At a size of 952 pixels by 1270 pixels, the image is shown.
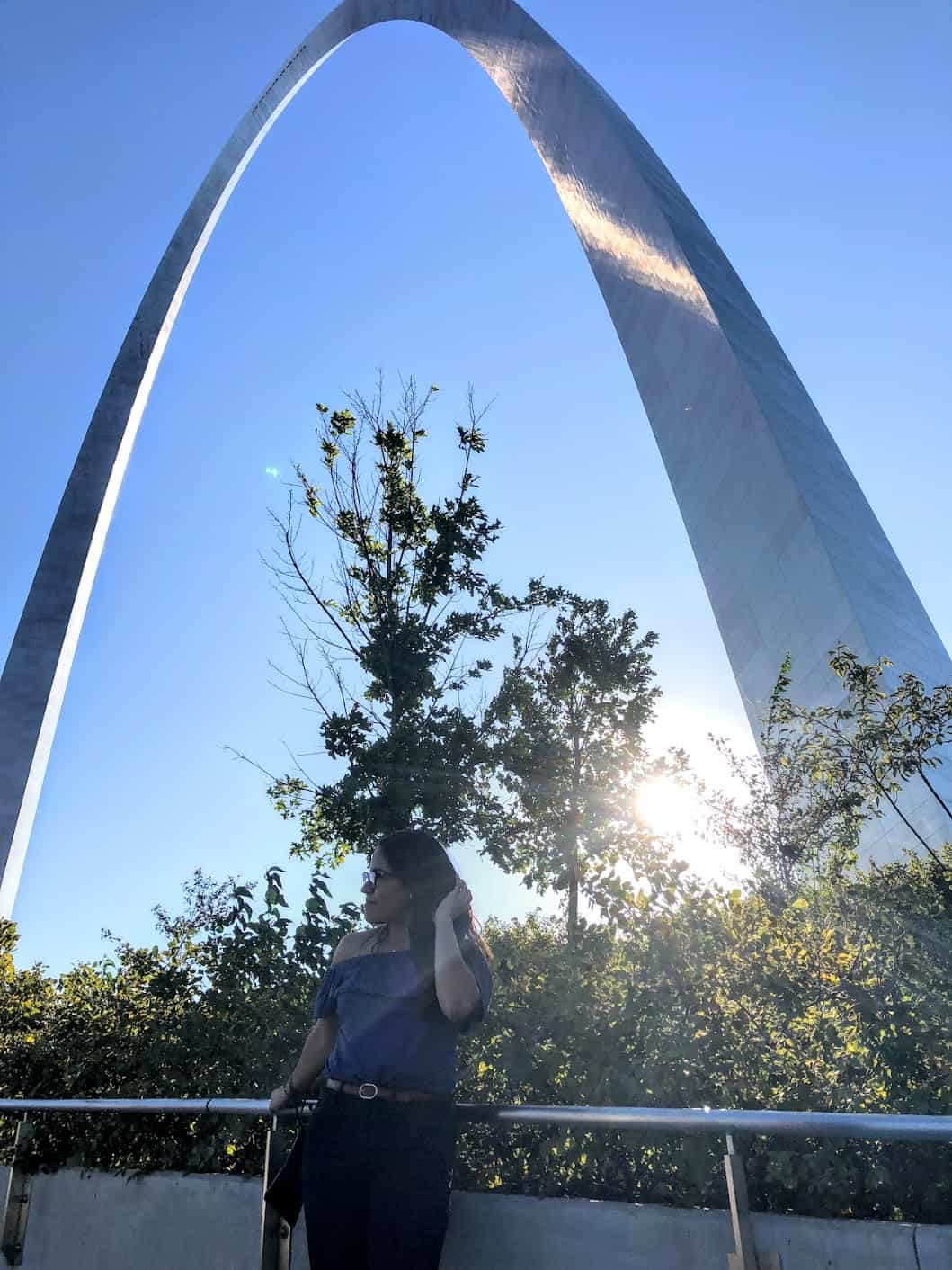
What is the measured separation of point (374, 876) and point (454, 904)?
0.92 feet

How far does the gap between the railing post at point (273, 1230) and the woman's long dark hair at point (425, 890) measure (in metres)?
0.83

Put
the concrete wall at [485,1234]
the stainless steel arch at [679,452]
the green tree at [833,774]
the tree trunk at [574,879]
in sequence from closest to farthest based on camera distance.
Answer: the concrete wall at [485,1234] < the green tree at [833,774] < the tree trunk at [574,879] < the stainless steel arch at [679,452]

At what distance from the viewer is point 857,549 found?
8.92 metres

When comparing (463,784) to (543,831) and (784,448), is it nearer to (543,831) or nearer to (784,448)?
(543,831)

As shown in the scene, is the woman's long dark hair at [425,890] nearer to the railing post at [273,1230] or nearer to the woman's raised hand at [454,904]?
the woman's raised hand at [454,904]

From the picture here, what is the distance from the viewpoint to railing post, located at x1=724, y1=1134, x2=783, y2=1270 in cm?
177

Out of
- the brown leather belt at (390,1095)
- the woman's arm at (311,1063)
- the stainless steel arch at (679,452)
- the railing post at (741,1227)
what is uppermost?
the stainless steel arch at (679,452)

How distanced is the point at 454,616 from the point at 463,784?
1.44m

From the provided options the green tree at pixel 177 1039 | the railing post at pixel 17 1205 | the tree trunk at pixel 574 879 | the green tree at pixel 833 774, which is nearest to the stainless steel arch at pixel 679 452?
the green tree at pixel 833 774

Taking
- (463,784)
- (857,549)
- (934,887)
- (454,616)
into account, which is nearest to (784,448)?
(857,549)

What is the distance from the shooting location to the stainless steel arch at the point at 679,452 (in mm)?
8711

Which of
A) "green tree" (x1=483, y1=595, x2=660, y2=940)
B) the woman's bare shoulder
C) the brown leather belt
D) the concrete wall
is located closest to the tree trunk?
"green tree" (x1=483, y1=595, x2=660, y2=940)

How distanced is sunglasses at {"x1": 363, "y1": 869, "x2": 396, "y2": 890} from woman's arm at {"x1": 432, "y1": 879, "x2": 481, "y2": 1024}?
26cm

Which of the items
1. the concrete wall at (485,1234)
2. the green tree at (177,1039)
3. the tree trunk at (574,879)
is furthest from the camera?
the tree trunk at (574,879)
